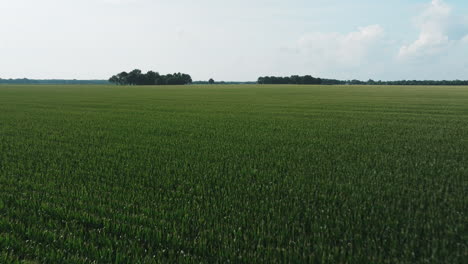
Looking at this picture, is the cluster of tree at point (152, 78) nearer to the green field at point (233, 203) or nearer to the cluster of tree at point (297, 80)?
the cluster of tree at point (297, 80)

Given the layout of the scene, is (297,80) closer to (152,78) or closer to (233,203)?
(152,78)

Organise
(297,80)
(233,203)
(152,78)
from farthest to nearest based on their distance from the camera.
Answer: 1. (297,80)
2. (152,78)
3. (233,203)

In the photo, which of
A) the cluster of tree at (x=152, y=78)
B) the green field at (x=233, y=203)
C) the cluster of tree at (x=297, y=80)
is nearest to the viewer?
the green field at (x=233, y=203)

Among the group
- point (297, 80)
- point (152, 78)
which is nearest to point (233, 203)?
point (152, 78)

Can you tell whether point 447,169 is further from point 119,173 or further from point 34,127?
point 34,127

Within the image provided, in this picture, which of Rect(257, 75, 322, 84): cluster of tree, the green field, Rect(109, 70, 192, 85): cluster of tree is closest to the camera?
the green field

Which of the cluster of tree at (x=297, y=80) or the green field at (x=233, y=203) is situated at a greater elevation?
the cluster of tree at (x=297, y=80)

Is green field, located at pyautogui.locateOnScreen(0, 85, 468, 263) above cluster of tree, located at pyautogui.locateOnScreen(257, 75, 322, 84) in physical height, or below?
below

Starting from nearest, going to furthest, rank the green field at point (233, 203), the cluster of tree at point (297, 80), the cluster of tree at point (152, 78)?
the green field at point (233, 203) → the cluster of tree at point (152, 78) → the cluster of tree at point (297, 80)

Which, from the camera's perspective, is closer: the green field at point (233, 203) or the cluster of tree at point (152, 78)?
the green field at point (233, 203)

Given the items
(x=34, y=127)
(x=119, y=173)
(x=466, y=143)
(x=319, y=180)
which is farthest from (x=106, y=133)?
(x=466, y=143)

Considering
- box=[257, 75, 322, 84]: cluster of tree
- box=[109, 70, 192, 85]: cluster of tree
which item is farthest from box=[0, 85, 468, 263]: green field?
box=[257, 75, 322, 84]: cluster of tree

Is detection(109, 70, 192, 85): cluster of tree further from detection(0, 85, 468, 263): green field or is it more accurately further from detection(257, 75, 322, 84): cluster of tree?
detection(0, 85, 468, 263): green field

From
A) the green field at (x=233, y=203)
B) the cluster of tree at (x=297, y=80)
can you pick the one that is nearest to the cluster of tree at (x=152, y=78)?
the cluster of tree at (x=297, y=80)
